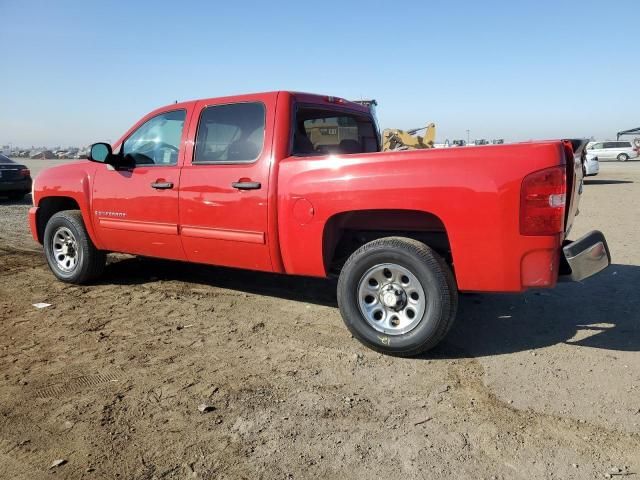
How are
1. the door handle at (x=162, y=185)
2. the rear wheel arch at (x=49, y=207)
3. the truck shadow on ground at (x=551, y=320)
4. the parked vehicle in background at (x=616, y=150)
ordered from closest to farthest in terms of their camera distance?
the truck shadow on ground at (x=551, y=320), the door handle at (x=162, y=185), the rear wheel arch at (x=49, y=207), the parked vehicle in background at (x=616, y=150)

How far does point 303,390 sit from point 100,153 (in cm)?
342

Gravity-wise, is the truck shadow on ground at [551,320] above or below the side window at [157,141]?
below

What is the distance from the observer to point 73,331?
439cm

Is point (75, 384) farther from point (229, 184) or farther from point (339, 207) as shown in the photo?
point (339, 207)

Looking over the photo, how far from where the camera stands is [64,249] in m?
5.99

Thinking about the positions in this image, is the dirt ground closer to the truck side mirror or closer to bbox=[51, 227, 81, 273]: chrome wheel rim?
bbox=[51, 227, 81, 273]: chrome wheel rim

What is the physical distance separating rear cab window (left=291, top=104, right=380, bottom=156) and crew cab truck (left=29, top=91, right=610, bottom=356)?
2cm

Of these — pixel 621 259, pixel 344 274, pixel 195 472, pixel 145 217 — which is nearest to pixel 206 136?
pixel 145 217

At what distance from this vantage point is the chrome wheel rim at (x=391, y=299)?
3766mm

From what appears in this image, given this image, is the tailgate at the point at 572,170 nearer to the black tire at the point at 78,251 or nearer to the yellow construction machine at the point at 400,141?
the black tire at the point at 78,251

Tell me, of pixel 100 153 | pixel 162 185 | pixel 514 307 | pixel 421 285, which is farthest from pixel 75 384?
pixel 514 307

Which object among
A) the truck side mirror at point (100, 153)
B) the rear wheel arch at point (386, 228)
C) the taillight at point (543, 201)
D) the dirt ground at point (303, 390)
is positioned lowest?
the dirt ground at point (303, 390)

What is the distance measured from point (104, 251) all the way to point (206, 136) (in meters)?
2.03

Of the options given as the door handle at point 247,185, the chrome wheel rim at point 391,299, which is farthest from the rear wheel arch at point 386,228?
the door handle at point 247,185
